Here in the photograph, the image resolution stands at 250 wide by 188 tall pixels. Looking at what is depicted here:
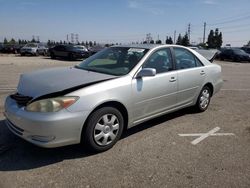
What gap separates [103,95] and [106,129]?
1.68 feet

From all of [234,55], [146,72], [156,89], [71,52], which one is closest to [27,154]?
[146,72]

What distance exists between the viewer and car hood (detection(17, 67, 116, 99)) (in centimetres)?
364

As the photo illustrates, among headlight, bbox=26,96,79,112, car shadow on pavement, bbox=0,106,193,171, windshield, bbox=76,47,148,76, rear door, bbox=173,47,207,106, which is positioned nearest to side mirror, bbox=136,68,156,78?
windshield, bbox=76,47,148,76

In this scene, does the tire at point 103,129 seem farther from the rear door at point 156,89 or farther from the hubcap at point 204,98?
the hubcap at point 204,98

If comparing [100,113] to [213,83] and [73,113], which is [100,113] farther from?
[213,83]

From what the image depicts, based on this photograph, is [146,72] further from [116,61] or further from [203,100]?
[203,100]

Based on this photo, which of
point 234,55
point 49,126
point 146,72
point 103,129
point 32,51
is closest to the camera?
point 49,126

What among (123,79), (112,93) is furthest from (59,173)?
(123,79)

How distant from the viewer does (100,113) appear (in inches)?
148

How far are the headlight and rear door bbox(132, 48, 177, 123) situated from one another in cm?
114

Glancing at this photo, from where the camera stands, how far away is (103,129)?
3.86 meters

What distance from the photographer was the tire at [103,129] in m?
3.69

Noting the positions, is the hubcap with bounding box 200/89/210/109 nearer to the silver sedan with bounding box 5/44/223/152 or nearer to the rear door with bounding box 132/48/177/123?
the silver sedan with bounding box 5/44/223/152

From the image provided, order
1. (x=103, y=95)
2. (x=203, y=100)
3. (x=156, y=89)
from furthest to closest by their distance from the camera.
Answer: (x=203, y=100), (x=156, y=89), (x=103, y=95)
